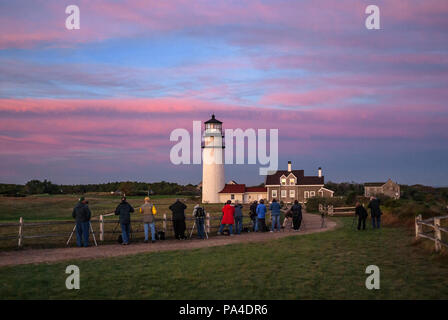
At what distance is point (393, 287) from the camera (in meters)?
9.72

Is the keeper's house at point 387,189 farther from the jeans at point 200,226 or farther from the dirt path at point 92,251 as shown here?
the dirt path at point 92,251

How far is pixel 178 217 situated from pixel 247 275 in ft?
33.5

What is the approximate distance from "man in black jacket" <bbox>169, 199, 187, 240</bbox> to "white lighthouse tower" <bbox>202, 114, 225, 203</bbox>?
134 feet

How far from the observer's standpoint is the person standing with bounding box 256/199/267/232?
24.7 metres

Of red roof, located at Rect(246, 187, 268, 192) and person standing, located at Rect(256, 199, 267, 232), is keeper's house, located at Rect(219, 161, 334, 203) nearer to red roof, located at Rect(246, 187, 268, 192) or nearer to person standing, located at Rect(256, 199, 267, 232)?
red roof, located at Rect(246, 187, 268, 192)

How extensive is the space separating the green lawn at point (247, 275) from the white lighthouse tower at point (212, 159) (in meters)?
45.6

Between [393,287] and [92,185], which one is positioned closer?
[393,287]

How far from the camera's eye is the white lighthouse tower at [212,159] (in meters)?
62.2

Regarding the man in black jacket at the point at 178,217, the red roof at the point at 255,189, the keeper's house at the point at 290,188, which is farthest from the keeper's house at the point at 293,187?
the man in black jacket at the point at 178,217

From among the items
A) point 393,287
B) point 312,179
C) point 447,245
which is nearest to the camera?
point 393,287

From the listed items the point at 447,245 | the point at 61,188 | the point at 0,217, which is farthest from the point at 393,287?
the point at 61,188

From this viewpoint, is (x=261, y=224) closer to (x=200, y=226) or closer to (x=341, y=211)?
(x=200, y=226)
